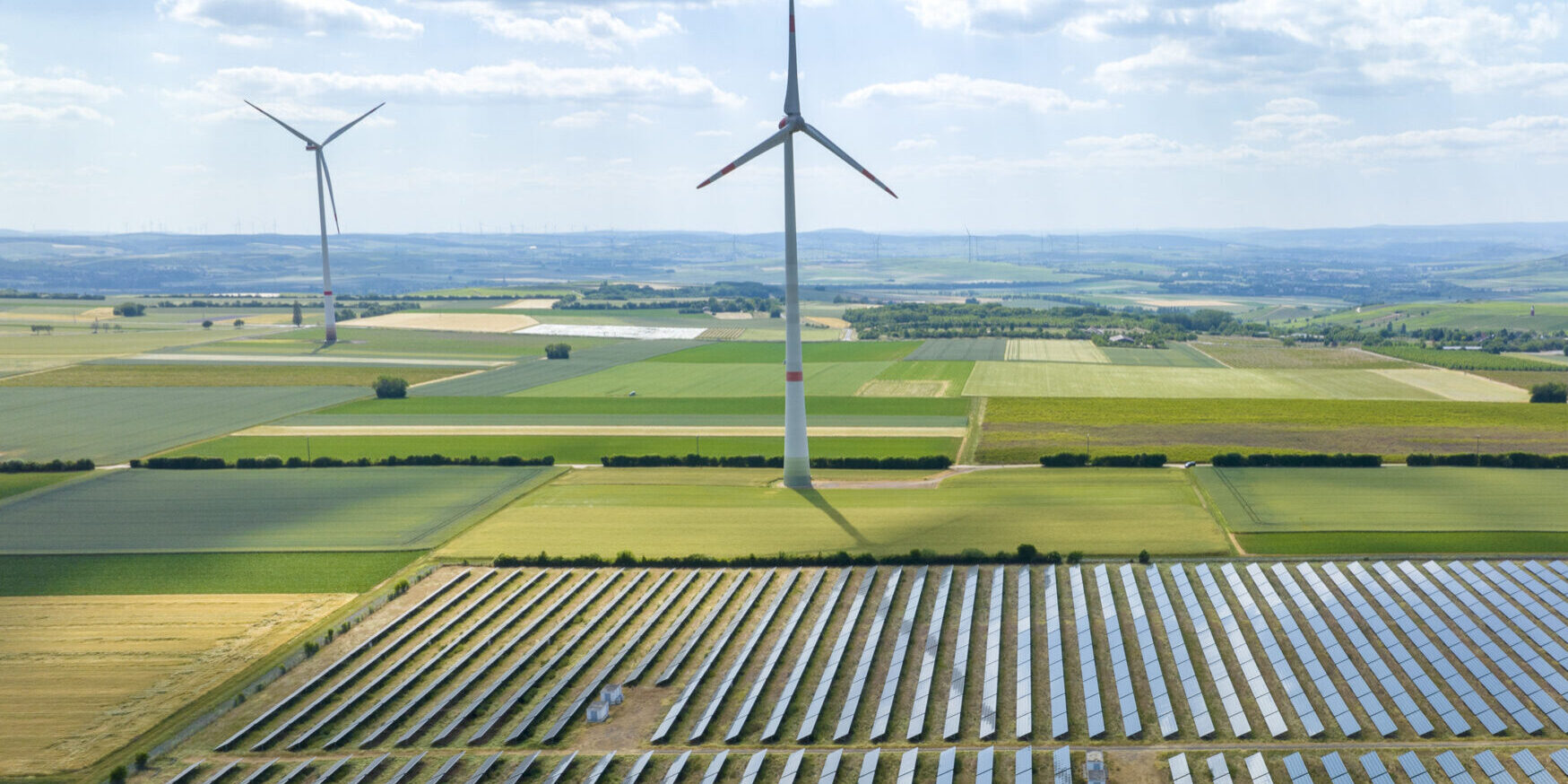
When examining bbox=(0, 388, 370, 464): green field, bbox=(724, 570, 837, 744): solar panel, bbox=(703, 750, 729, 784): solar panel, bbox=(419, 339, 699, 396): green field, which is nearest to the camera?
bbox=(703, 750, 729, 784): solar panel

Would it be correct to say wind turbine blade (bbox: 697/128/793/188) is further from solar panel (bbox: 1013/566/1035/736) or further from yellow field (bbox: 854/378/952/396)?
yellow field (bbox: 854/378/952/396)

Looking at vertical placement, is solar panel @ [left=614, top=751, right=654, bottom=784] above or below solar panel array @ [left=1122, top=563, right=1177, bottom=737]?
below

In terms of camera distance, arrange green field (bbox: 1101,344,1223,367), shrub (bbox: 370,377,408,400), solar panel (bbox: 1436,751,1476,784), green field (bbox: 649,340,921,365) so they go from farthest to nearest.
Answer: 1. green field (bbox: 649,340,921,365)
2. green field (bbox: 1101,344,1223,367)
3. shrub (bbox: 370,377,408,400)
4. solar panel (bbox: 1436,751,1476,784)

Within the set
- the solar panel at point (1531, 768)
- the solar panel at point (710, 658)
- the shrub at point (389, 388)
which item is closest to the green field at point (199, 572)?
the solar panel at point (710, 658)

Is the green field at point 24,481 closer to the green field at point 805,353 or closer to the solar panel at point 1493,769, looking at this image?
the green field at point 805,353

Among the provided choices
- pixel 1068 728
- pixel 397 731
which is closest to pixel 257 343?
pixel 397 731

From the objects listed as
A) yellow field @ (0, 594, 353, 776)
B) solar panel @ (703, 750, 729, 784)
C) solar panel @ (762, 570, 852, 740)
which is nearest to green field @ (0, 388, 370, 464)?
yellow field @ (0, 594, 353, 776)
